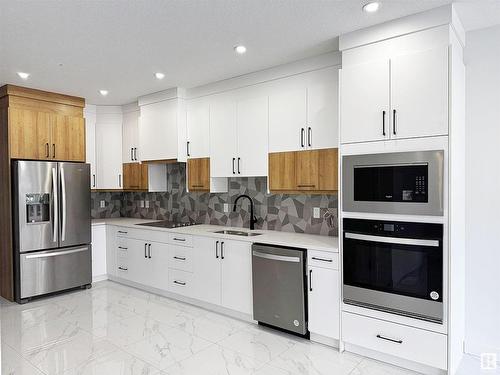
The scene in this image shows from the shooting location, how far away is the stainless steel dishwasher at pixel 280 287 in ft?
10.4

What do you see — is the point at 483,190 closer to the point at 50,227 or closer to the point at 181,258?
the point at 181,258

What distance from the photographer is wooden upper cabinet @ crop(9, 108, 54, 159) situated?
4.25 meters

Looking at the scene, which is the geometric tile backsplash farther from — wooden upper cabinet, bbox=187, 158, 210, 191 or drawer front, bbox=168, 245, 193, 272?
drawer front, bbox=168, 245, 193, 272

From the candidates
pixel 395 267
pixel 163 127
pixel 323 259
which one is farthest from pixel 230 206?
pixel 395 267

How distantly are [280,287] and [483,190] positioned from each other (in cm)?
192

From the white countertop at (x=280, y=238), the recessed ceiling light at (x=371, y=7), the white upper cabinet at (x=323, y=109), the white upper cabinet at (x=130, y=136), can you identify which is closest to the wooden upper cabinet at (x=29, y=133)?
the white upper cabinet at (x=130, y=136)

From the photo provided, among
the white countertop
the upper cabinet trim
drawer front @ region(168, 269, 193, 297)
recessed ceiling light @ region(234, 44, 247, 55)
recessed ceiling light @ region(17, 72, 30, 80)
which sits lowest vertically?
drawer front @ region(168, 269, 193, 297)

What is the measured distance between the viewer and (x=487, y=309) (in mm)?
2869

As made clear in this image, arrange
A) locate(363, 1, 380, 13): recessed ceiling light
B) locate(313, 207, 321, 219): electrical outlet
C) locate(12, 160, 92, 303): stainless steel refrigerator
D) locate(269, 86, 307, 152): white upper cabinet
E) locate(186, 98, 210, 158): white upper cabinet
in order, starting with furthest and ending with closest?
locate(186, 98, 210, 158): white upper cabinet
locate(12, 160, 92, 303): stainless steel refrigerator
locate(313, 207, 321, 219): electrical outlet
locate(269, 86, 307, 152): white upper cabinet
locate(363, 1, 380, 13): recessed ceiling light

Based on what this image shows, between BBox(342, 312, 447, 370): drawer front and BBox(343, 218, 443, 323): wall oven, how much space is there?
0.39 feet

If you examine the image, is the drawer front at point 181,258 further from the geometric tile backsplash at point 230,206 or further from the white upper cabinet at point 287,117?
the white upper cabinet at point 287,117

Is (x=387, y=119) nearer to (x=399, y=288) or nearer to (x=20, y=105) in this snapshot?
(x=399, y=288)

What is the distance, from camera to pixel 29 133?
14.4 ft

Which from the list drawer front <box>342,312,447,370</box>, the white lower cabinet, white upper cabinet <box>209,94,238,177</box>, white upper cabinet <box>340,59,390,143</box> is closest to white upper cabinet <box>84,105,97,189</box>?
white upper cabinet <box>209,94,238,177</box>
